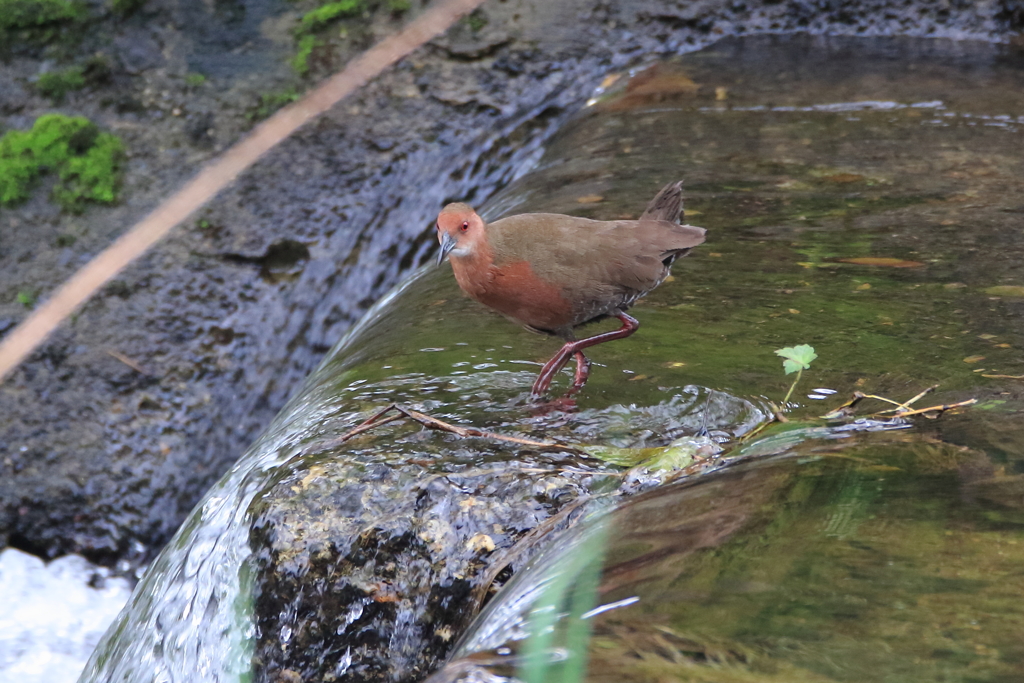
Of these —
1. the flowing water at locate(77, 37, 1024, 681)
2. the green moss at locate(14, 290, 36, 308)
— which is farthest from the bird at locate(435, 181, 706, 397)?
the green moss at locate(14, 290, 36, 308)

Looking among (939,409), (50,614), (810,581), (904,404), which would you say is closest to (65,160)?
(50,614)

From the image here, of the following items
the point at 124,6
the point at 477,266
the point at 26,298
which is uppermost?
the point at 124,6

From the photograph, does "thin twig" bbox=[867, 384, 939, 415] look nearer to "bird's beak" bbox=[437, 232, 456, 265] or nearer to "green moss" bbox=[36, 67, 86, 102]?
"bird's beak" bbox=[437, 232, 456, 265]

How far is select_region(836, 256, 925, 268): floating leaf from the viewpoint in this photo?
3641 millimetres

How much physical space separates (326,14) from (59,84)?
1967 millimetres

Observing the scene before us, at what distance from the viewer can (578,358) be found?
3.14 m

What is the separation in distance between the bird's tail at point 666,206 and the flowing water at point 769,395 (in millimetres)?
426

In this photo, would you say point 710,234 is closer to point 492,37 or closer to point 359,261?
point 359,261

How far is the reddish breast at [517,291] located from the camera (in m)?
2.89

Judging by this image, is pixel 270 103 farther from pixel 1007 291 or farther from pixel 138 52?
pixel 1007 291

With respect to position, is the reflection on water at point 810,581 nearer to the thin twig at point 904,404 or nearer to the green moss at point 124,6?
the thin twig at point 904,404

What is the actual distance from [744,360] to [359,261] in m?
3.54

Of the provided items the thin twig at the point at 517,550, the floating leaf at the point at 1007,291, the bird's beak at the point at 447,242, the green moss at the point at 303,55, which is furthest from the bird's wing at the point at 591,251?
the green moss at the point at 303,55

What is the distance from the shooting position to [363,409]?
9.96 feet
